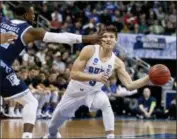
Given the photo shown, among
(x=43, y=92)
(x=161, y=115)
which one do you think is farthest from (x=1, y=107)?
(x=161, y=115)

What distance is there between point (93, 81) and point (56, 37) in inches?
64.0

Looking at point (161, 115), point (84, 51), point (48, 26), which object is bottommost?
point (161, 115)

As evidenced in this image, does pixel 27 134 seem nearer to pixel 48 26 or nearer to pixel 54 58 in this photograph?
pixel 54 58

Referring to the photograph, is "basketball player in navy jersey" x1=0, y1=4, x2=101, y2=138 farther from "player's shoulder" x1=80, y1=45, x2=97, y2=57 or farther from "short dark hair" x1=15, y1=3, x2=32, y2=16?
"player's shoulder" x1=80, y1=45, x2=97, y2=57

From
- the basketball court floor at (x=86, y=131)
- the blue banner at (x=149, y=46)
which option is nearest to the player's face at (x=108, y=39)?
the basketball court floor at (x=86, y=131)

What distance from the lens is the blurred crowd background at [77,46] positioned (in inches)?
682

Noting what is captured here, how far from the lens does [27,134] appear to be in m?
7.88

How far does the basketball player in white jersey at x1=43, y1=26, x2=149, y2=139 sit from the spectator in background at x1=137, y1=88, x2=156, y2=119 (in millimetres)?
8965

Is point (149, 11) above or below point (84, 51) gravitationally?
above

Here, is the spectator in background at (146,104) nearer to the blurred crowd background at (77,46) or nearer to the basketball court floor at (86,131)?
the blurred crowd background at (77,46)

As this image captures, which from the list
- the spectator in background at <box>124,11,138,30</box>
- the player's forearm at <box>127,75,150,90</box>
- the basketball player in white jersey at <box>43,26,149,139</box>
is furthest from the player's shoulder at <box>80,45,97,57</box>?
the spectator in background at <box>124,11,138,30</box>

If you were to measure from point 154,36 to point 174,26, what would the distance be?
1.68 m

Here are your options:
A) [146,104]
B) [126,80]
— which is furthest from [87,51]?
[146,104]

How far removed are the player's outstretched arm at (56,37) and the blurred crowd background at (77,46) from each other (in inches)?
341
